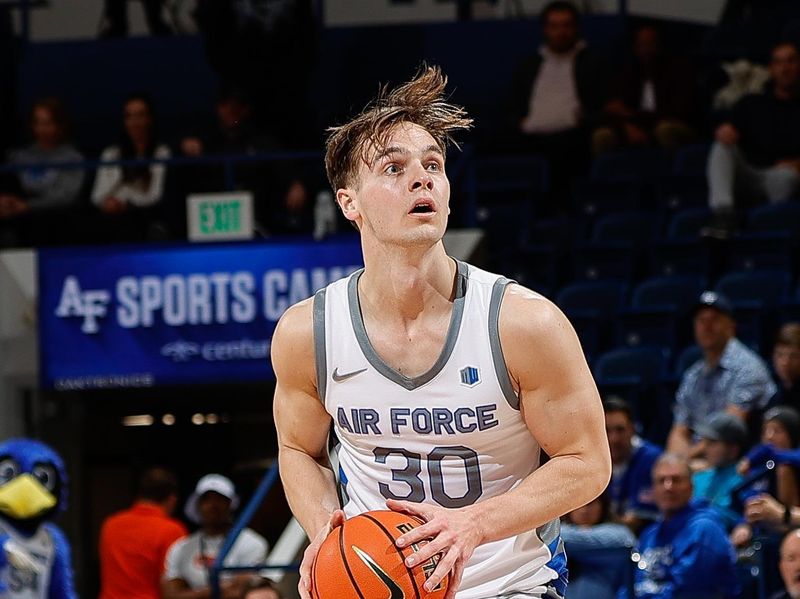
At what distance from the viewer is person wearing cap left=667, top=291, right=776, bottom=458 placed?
9195mm

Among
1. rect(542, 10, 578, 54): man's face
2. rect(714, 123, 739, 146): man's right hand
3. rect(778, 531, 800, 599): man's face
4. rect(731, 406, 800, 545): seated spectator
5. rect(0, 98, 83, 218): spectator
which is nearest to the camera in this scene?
rect(778, 531, 800, 599): man's face

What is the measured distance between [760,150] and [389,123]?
8.13 metres

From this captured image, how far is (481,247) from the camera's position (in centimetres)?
1111

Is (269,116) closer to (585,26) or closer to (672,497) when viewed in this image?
(585,26)

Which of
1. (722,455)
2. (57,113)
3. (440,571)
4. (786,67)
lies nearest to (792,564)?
(722,455)

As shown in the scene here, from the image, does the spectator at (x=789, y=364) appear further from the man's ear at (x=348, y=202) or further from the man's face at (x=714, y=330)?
the man's ear at (x=348, y=202)

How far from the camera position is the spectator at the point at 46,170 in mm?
11969

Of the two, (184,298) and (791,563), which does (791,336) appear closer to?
(791,563)

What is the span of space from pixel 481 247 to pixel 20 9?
5750 millimetres

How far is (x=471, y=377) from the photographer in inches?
159

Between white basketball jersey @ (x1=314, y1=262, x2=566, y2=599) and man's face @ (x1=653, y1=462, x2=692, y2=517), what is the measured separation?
362 cm

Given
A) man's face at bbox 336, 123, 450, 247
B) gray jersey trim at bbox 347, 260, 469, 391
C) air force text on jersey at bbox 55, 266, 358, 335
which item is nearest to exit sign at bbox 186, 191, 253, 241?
air force text on jersey at bbox 55, 266, 358, 335

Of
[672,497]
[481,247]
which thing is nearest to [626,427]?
[672,497]

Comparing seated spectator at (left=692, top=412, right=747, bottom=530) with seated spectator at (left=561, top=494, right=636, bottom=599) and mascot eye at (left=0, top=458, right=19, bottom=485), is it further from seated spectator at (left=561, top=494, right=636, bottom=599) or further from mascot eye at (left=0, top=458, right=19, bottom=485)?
Answer: mascot eye at (left=0, top=458, right=19, bottom=485)
